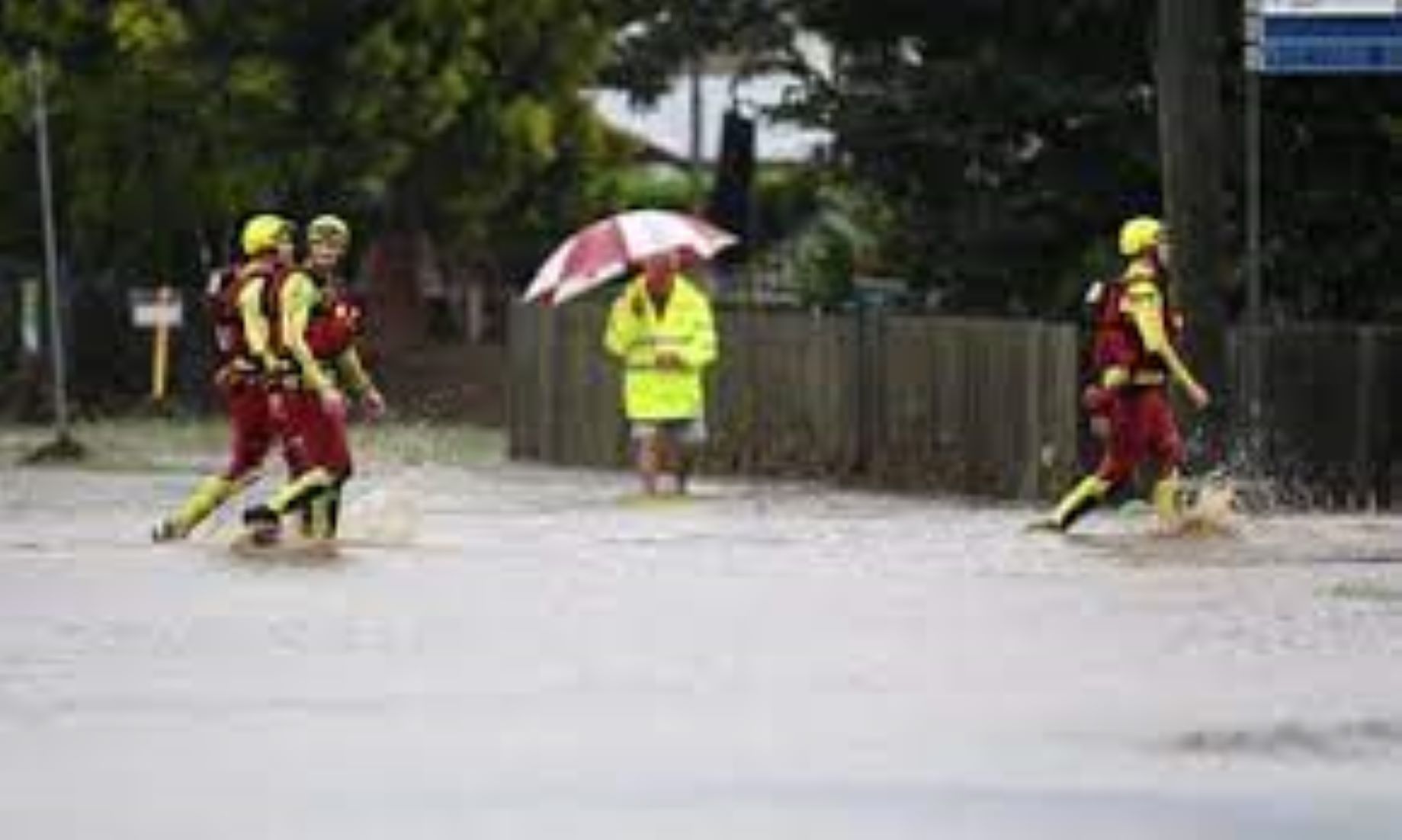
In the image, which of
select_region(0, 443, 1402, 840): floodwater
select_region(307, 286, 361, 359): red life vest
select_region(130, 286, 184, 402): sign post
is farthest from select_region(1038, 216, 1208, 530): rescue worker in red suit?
select_region(130, 286, 184, 402): sign post

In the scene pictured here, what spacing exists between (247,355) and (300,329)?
51 cm

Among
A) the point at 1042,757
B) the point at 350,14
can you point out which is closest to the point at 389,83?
the point at 350,14

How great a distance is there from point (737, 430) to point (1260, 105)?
4.58m

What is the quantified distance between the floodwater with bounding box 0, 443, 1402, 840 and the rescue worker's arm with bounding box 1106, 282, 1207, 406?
2.95 ft

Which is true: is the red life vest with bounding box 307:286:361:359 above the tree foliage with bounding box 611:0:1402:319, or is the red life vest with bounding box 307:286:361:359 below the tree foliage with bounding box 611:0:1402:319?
below

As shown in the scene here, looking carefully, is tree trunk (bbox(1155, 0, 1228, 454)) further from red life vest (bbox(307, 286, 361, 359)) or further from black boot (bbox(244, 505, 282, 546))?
black boot (bbox(244, 505, 282, 546))

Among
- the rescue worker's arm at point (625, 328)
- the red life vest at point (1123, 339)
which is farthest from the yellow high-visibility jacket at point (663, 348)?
the red life vest at point (1123, 339)

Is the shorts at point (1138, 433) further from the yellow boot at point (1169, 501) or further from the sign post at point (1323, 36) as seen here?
the sign post at point (1323, 36)

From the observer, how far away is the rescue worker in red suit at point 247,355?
58.7 ft

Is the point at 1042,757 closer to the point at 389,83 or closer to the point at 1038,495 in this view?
the point at 1038,495

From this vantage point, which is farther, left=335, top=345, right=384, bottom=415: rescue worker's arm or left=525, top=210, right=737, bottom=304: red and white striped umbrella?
left=525, top=210, right=737, bottom=304: red and white striped umbrella

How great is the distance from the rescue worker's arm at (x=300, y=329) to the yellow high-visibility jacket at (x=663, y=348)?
5967 millimetres

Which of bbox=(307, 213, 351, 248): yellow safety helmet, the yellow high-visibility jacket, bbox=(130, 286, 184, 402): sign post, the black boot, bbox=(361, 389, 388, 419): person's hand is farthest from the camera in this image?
bbox=(130, 286, 184, 402): sign post

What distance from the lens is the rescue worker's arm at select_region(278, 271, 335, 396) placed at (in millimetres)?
17609
